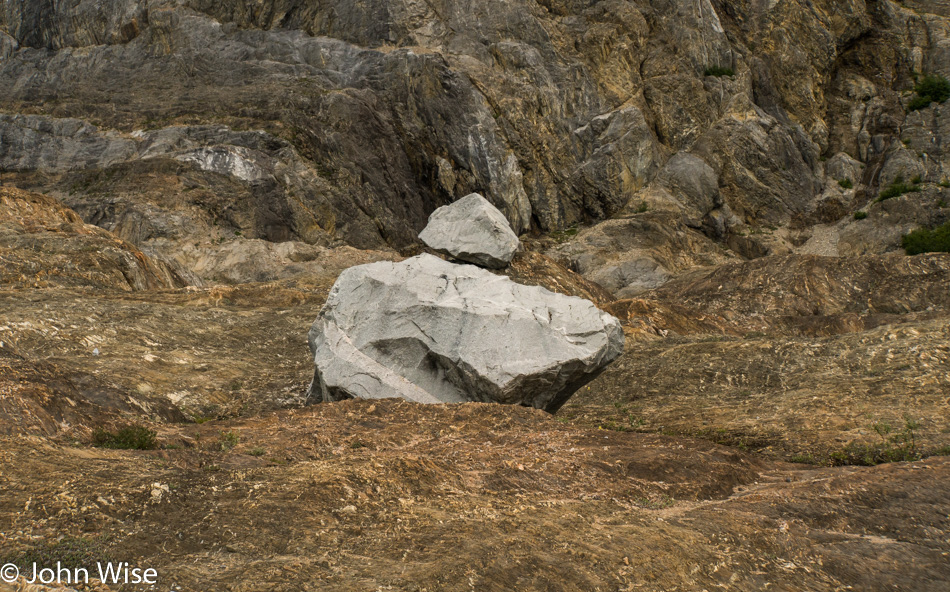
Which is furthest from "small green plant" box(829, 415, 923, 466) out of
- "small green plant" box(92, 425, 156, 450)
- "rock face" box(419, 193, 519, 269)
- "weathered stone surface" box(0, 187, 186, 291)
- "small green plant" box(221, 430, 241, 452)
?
"weathered stone surface" box(0, 187, 186, 291)

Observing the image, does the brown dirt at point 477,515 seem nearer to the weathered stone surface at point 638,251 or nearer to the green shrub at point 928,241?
the weathered stone surface at point 638,251

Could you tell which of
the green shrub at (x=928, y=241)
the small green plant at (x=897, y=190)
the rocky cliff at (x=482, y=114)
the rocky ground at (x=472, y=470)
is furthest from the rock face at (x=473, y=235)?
the small green plant at (x=897, y=190)

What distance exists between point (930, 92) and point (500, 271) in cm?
4260

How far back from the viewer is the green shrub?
36.5 meters

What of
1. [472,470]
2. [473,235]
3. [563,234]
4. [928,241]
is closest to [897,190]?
[928,241]

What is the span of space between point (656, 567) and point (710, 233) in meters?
42.9

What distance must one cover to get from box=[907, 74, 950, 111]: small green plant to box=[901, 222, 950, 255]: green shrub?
14319 mm

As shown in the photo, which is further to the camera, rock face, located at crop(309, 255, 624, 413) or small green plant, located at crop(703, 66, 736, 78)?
small green plant, located at crop(703, 66, 736, 78)

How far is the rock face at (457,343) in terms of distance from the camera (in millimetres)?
12820

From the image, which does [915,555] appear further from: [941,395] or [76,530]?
[76,530]

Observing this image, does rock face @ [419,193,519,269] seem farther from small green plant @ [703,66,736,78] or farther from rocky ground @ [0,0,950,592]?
small green plant @ [703,66,736,78]

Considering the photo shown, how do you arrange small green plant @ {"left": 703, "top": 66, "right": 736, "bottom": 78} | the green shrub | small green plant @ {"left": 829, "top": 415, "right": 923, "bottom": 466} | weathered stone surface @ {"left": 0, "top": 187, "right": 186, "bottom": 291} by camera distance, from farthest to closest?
1. small green plant @ {"left": 703, "top": 66, "right": 736, "bottom": 78}
2. the green shrub
3. weathered stone surface @ {"left": 0, "top": 187, "right": 186, "bottom": 291}
4. small green plant @ {"left": 829, "top": 415, "right": 923, "bottom": 466}

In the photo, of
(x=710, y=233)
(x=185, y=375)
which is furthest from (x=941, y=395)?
(x=710, y=233)

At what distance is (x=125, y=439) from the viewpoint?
8.84 metres
